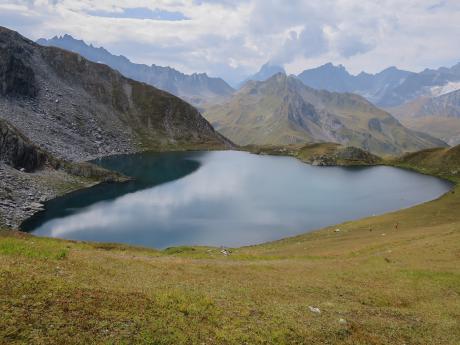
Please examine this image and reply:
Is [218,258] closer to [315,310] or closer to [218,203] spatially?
[315,310]

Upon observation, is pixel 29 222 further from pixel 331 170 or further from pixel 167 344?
pixel 331 170

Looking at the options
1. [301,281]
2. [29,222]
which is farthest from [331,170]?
[301,281]

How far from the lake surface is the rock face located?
18721mm

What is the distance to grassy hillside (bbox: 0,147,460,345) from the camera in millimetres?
18783

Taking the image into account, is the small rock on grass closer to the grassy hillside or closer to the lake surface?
the grassy hillside

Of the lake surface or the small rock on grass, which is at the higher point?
the small rock on grass

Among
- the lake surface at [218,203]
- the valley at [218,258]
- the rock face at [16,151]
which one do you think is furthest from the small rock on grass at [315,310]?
the rock face at [16,151]

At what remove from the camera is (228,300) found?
26672mm

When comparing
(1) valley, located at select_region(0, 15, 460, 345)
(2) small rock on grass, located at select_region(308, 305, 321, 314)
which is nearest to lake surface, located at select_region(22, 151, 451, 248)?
(1) valley, located at select_region(0, 15, 460, 345)

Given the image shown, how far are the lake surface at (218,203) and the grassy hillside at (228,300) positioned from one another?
42.0 metres

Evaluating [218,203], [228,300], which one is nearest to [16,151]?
[218,203]

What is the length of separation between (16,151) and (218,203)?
65.9 m

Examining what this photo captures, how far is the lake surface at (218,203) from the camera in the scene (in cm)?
8888

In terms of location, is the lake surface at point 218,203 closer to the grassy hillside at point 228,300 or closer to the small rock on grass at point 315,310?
the grassy hillside at point 228,300
